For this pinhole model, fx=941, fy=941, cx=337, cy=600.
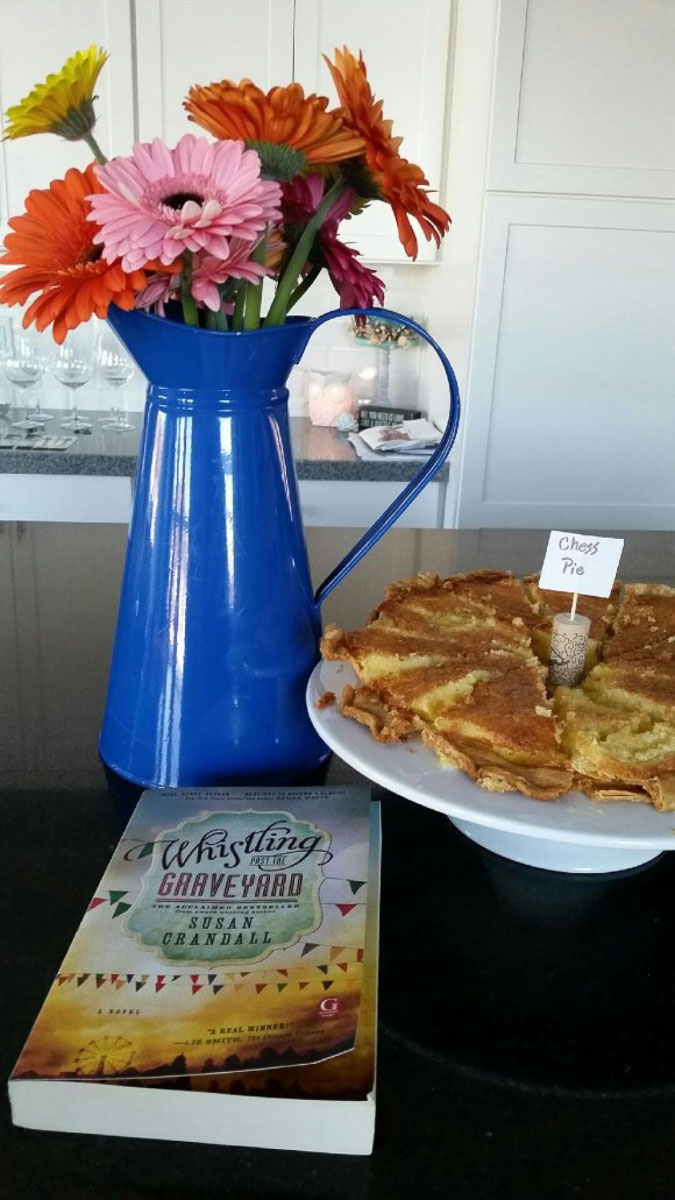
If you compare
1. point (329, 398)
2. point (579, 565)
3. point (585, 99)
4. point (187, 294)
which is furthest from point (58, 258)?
point (329, 398)

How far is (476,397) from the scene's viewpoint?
218 centimetres

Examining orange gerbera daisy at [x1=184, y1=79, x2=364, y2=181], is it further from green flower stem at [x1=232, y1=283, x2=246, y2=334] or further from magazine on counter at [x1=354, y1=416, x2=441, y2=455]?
magazine on counter at [x1=354, y1=416, x2=441, y2=455]

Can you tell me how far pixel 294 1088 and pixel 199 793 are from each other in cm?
25

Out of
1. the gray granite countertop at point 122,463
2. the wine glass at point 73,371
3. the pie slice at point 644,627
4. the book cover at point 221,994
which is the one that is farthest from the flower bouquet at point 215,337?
the wine glass at point 73,371

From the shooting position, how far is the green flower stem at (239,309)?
60 cm

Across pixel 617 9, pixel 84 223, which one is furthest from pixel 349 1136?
pixel 617 9

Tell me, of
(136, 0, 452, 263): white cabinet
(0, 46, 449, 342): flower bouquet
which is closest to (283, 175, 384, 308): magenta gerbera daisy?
(0, 46, 449, 342): flower bouquet

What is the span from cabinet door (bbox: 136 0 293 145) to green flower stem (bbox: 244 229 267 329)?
182cm

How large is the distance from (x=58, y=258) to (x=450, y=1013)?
0.49 metres

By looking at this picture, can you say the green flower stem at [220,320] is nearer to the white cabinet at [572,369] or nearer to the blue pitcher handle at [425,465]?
the blue pitcher handle at [425,465]

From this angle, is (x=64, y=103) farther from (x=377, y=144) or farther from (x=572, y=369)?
(x=572, y=369)

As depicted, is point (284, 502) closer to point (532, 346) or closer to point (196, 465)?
point (196, 465)

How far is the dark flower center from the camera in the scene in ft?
1.78

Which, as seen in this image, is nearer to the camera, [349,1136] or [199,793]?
[349,1136]
